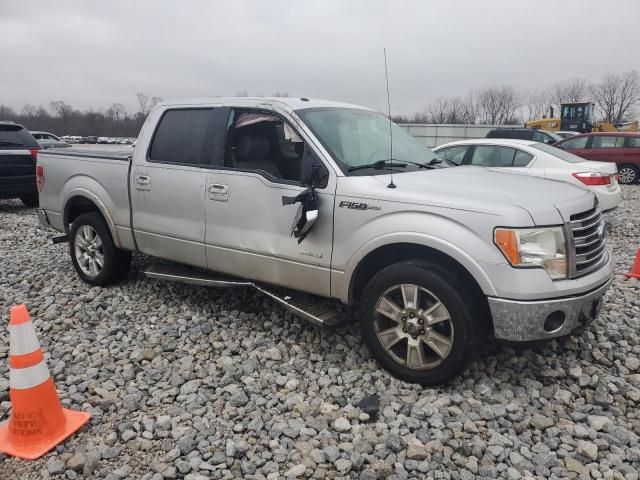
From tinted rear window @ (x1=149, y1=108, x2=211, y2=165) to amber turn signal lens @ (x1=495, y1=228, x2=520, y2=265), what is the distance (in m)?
2.53

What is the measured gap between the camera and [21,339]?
2965 millimetres

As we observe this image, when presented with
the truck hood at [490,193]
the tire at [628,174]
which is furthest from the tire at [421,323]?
the tire at [628,174]

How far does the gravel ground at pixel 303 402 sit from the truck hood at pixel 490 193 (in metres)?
1.21

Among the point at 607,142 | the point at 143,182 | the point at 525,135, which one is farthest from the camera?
the point at 525,135

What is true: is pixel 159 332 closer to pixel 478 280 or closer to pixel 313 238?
pixel 313 238

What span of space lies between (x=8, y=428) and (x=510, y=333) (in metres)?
3.05

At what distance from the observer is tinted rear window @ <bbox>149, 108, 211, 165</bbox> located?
459cm

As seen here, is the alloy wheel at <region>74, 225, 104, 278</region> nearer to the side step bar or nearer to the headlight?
the side step bar

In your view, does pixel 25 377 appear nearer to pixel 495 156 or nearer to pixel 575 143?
pixel 495 156

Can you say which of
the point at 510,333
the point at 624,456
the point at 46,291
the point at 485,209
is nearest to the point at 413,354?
the point at 510,333

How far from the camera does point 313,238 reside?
3.83 metres

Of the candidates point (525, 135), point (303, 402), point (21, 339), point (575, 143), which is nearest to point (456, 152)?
point (303, 402)

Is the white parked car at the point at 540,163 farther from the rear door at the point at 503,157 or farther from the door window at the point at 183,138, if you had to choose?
the door window at the point at 183,138

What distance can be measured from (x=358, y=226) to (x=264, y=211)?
84cm
